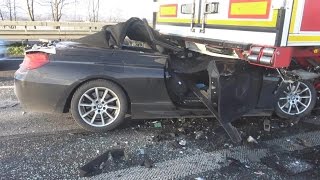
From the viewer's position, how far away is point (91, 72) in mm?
4770

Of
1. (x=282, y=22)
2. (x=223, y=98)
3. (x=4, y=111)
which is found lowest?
(x=4, y=111)

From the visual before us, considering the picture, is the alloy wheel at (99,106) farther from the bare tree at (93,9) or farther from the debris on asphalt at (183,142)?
the bare tree at (93,9)

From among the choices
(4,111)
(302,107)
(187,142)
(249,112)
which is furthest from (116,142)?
(302,107)

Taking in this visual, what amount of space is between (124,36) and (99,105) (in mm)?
999

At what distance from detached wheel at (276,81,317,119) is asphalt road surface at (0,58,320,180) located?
150 millimetres

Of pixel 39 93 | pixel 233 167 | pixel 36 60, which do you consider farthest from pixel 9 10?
pixel 233 167

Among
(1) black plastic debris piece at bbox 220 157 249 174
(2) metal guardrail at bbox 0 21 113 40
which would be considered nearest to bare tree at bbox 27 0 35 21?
(2) metal guardrail at bbox 0 21 113 40

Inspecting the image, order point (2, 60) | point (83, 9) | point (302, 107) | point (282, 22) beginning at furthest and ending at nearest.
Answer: point (83, 9)
point (2, 60)
point (302, 107)
point (282, 22)

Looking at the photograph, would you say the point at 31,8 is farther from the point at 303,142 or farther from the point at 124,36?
the point at 303,142

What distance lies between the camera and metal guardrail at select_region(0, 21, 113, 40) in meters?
13.9

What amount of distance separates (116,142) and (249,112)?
1839 mm

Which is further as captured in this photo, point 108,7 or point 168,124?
point 108,7

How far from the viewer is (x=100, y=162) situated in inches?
160

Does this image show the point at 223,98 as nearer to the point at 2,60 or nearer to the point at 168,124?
Result: the point at 168,124
